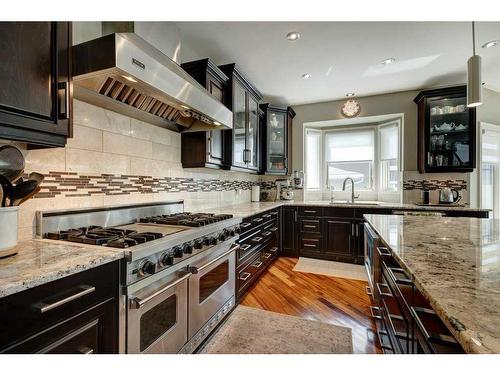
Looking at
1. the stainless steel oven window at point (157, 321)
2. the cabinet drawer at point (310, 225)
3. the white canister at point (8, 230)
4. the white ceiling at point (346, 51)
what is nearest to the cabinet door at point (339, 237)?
the cabinet drawer at point (310, 225)

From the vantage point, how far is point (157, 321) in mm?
1290

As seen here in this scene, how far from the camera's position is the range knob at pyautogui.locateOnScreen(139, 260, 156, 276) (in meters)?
1.17

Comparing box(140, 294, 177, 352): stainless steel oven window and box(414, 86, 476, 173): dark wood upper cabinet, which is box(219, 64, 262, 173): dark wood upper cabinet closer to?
box(140, 294, 177, 352): stainless steel oven window

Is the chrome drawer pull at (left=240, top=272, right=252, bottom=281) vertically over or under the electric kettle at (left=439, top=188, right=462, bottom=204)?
under

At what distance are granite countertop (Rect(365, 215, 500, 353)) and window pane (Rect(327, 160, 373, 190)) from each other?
283cm

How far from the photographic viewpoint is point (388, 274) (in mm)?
1386

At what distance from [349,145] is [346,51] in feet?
7.15

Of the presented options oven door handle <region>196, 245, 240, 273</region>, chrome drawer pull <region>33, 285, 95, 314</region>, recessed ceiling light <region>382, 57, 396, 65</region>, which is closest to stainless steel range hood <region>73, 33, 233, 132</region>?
chrome drawer pull <region>33, 285, 95, 314</region>

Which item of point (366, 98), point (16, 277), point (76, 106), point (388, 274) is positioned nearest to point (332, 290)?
point (388, 274)

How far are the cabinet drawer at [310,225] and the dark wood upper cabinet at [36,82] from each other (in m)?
3.24

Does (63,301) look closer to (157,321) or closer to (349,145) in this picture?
(157,321)

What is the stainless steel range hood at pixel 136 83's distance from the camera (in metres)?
1.19

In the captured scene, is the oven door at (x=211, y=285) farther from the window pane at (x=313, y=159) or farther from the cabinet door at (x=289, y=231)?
the window pane at (x=313, y=159)
